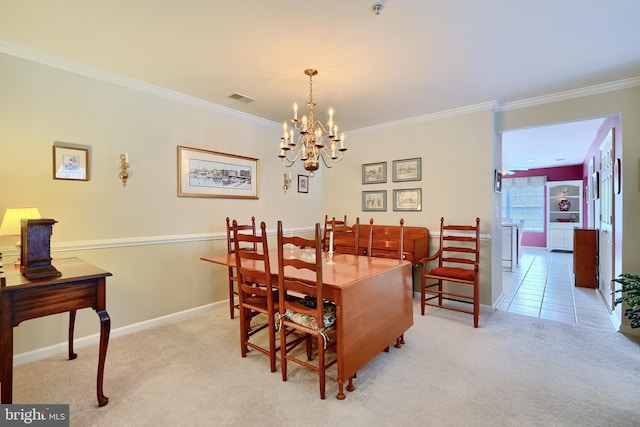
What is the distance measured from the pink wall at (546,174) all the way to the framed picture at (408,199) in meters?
6.69

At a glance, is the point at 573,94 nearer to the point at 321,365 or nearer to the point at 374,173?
the point at 374,173

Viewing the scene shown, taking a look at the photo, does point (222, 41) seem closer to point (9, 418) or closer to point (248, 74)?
point (248, 74)

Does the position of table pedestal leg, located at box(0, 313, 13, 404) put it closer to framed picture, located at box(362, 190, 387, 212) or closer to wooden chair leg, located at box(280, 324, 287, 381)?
wooden chair leg, located at box(280, 324, 287, 381)

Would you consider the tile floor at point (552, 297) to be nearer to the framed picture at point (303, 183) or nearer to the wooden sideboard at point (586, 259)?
the wooden sideboard at point (586, 259)

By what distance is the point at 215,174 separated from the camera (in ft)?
12.0

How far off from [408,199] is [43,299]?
3.92 m

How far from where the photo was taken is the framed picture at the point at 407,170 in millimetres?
4160

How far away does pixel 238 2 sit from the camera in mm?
1846

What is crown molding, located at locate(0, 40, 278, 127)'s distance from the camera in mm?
2344

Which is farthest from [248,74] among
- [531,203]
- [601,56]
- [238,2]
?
[531,203]

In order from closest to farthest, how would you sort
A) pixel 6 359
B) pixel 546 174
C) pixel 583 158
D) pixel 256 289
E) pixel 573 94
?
pixel 6 359 → pixel 256 289 → pixel 573 94 → pixel 583 158 → pixel 546 174

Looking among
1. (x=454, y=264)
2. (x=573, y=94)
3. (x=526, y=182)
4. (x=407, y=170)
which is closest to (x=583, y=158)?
(x=526, y=182)

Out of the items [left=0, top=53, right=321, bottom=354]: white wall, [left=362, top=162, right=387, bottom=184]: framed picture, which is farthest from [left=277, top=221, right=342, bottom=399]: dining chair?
[left=362, top=162, right=387, bottom=184]: framed picture

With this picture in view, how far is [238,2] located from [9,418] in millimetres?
2707
